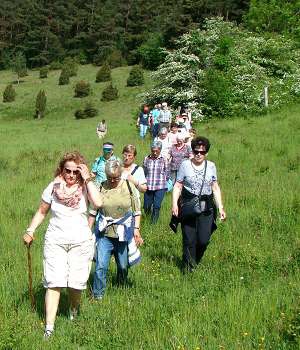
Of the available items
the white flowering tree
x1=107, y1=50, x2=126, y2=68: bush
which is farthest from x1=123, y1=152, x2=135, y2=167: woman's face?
x1=107, y1=50, x2=126, y2=68: bush

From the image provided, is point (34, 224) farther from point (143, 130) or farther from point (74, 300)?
point (143, 130)

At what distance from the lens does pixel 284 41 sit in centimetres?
3369

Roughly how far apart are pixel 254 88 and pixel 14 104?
29678 mm

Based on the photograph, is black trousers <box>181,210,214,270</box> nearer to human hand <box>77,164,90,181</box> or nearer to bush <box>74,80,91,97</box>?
human hand <box>77,164,90,181</box>

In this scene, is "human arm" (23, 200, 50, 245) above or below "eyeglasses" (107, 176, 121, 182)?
below

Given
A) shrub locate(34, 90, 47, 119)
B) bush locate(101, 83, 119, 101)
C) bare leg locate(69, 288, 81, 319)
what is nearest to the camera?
bare leg locate(69, 288, 81, 319)

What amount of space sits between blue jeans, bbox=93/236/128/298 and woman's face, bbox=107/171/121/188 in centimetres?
60

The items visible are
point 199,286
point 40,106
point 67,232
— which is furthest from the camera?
point 40,106

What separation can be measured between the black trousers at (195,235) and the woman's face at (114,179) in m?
1.31

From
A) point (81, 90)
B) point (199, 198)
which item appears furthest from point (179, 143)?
point (81, 90)

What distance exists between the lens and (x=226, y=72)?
30.0 m

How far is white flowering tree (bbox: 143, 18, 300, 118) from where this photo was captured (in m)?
27.8

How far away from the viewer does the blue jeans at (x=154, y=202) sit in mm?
9906

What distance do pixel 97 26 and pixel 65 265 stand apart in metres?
78.5
